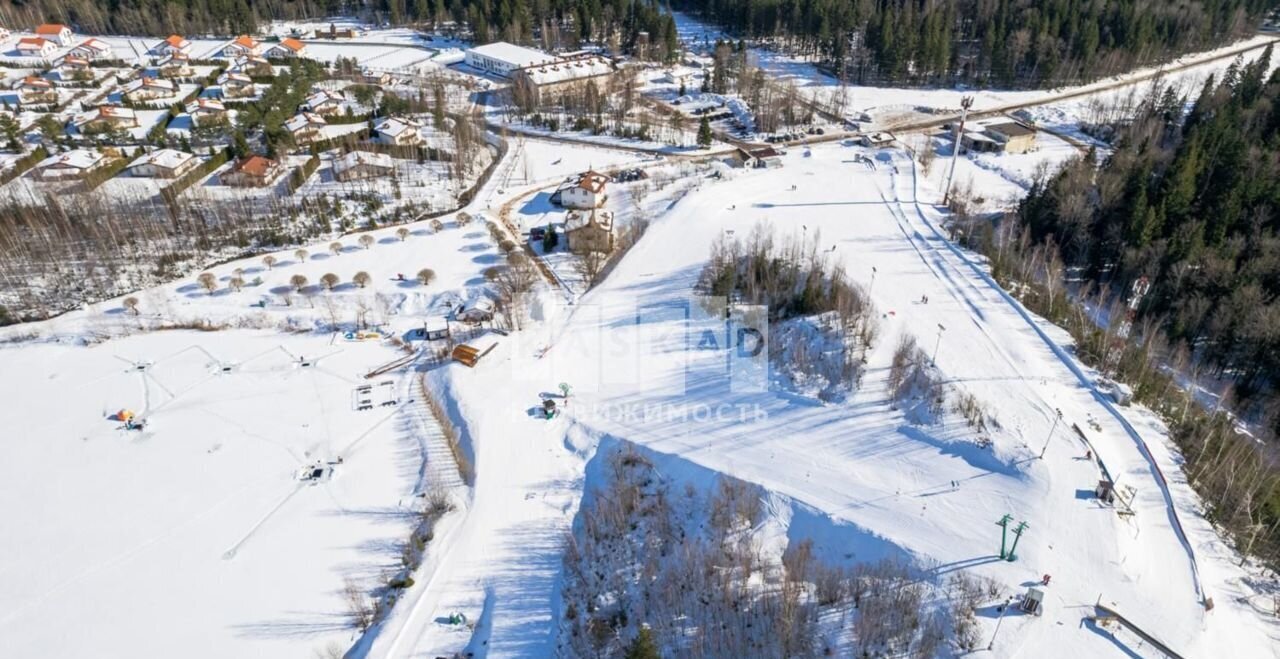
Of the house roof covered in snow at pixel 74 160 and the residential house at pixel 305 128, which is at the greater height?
the residential house at pixel 305 128

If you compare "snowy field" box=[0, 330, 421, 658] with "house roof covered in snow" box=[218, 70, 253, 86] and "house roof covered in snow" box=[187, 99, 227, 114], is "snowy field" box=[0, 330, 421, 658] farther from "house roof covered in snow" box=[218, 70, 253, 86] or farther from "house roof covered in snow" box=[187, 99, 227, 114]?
"house roof covered in snow" box=[218, 70, 253, 86]

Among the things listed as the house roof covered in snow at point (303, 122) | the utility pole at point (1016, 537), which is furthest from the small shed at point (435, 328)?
the house roof covered in snow at point (303, 122)

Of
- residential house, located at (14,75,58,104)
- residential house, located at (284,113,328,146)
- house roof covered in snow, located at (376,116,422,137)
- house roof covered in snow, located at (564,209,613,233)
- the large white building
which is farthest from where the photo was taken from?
the large white building

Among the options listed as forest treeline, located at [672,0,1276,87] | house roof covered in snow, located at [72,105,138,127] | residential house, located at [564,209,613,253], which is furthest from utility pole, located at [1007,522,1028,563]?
house roof covered in snow, located at [72,105,138,127]

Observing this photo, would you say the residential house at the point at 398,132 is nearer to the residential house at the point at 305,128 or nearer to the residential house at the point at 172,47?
the residential house at the point at 305,128

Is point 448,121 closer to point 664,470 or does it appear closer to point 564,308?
point 564,308

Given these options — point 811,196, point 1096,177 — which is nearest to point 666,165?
point 811,196
